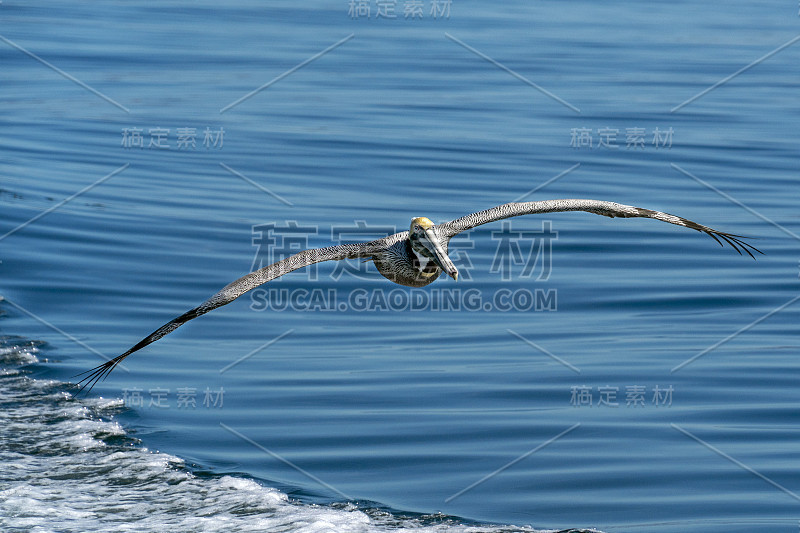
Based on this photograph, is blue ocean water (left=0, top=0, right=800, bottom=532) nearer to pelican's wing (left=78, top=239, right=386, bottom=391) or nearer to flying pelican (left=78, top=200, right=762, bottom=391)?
flying pelican (left=78, top=200, right=762, bottom=391)

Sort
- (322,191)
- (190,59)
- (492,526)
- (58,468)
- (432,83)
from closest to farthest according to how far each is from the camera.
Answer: (492,526) → (58,468) → (322,191) → (432,83) → (190,59)

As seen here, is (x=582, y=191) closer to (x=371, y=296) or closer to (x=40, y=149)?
(x=371, y=296)

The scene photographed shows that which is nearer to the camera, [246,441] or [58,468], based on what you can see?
[58,468]

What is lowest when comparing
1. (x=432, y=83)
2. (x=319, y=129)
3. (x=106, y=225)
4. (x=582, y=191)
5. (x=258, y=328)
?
(x=258, y=328)

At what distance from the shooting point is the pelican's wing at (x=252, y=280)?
8031mm

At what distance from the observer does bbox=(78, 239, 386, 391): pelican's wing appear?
8.03 m

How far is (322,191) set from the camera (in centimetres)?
1811

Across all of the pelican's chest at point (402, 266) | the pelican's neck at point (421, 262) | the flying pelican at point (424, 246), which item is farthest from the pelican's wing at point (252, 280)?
the pelican's neck at point (421, 262)

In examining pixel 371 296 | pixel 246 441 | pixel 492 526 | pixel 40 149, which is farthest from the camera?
pixel 40 149

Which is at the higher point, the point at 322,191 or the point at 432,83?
the point at 432,83

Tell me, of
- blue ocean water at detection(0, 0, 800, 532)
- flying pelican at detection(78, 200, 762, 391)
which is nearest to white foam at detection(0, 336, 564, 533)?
blue ocean water at detection(0, 0, 800, 532)

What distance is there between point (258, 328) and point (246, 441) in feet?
9.99

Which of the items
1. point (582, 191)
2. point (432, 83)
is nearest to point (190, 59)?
point (432, 83)

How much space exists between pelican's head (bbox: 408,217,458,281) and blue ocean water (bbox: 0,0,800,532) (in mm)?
1724
